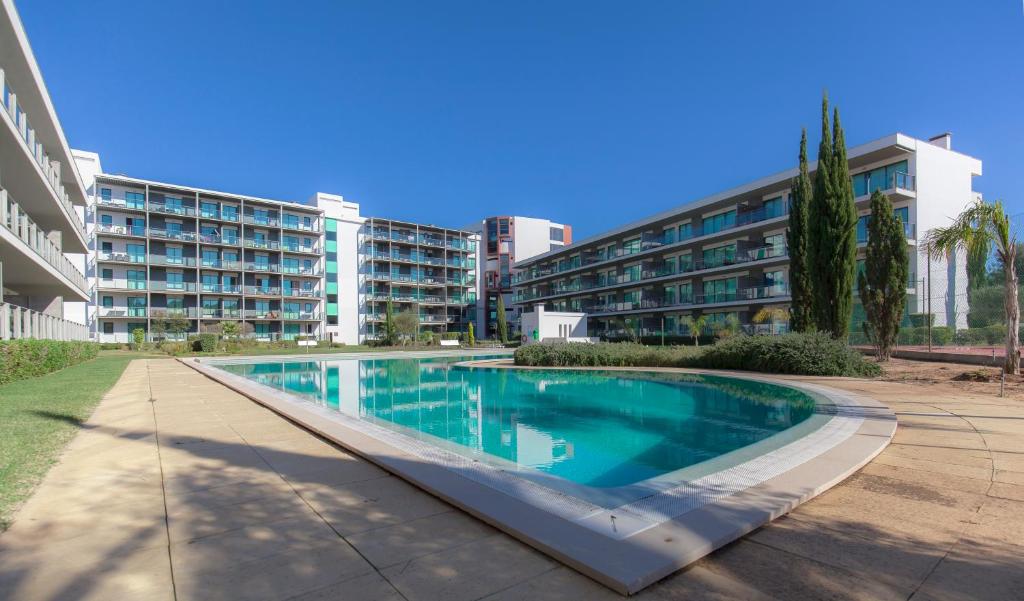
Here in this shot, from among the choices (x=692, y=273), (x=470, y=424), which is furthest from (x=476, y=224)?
(x=470, y=424)

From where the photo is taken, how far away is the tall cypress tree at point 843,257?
1784 centimetres

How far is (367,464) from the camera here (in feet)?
17.0

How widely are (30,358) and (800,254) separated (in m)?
28.2

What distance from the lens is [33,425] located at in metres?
7.00

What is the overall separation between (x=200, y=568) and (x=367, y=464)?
2.35 metres

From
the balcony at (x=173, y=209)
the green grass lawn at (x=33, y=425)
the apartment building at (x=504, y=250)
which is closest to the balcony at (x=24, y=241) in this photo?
the green grass lawn at (x=33, y=425)

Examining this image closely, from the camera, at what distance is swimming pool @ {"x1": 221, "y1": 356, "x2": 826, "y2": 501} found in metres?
7.23

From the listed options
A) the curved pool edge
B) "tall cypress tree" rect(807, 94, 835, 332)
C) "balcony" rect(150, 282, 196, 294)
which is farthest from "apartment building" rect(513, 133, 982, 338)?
"balcony" rect(150, 282, 196, 294)

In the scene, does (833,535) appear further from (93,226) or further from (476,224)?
(476,224)

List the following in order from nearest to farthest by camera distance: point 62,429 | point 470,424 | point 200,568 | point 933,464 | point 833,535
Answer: point 200,568
point 833,535
point 933,464
point 62,429
point 470,424

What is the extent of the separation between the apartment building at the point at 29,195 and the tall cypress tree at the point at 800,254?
26975 millimetres

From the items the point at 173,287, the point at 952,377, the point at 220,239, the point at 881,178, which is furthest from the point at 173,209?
the point at 952,377

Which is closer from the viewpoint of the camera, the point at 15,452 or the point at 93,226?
the point at 15,452

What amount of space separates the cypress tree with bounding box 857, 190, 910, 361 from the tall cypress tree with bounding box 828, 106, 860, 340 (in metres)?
0.52
